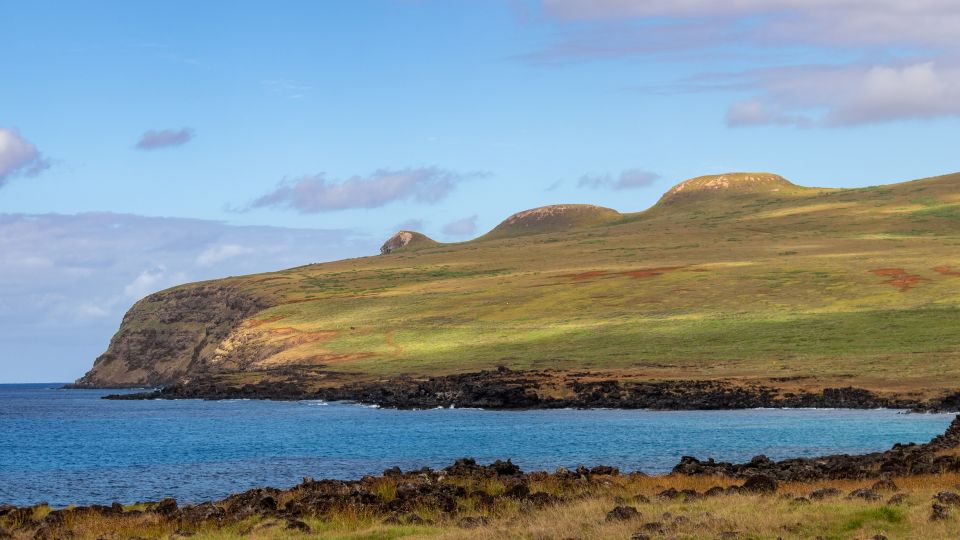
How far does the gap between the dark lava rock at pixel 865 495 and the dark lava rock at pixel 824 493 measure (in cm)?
54

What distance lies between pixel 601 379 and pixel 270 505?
293 feet

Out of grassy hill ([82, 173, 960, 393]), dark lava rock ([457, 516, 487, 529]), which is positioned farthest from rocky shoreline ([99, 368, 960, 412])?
dark lava rock ([457, 516, 487, 529])

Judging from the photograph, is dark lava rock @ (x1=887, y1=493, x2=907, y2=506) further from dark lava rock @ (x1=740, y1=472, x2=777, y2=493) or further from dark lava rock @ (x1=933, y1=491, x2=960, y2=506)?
dark lava rock @ (x1=740, y1=472, x2=777, y2=493)

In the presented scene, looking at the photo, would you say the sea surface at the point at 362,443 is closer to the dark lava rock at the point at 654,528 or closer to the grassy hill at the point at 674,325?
the dark lava rock at the point at 654,528

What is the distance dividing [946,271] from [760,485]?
137 meters

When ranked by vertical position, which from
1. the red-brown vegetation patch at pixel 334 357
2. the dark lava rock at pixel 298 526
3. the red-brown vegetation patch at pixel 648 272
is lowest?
the dark lava rock at pixel 298 526

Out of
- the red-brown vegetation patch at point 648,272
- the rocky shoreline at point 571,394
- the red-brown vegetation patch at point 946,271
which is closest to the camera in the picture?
the rocky shoreline at point 571,394

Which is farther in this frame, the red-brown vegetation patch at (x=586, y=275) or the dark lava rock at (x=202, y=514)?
the red-brown vegetation patch at (x=586, y=275)

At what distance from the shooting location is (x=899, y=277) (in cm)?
15912

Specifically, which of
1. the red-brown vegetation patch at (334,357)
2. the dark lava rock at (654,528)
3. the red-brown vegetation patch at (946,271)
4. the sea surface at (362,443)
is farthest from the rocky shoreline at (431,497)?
the red-brown vegetation patch at (946,271)

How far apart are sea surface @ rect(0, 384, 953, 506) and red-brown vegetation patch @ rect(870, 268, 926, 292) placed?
67.0m

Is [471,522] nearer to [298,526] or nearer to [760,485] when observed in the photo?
[298,526]

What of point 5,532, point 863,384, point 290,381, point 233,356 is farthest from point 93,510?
point 233,356

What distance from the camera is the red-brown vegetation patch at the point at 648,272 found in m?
185
